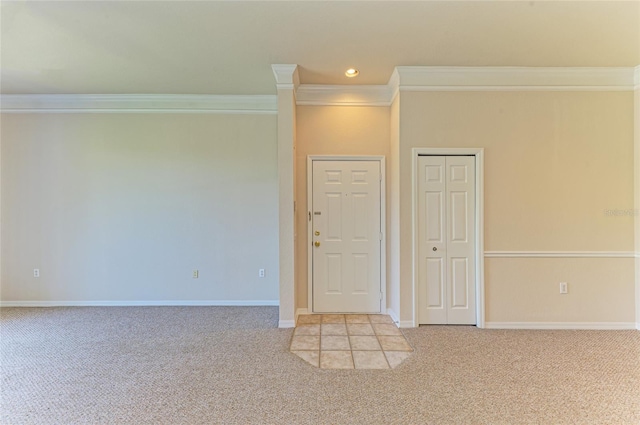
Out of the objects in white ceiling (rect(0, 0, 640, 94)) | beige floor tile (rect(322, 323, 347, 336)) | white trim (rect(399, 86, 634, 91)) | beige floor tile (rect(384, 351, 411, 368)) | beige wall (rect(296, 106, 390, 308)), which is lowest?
beige floor tile (rect(322, 323, 347, 336))

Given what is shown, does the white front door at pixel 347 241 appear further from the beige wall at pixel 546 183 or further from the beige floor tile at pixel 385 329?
the beige wall at pixel 546 183

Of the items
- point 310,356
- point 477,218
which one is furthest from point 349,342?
point 477,218

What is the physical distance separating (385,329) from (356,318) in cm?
44

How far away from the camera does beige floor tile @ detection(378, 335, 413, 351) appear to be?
284 cm

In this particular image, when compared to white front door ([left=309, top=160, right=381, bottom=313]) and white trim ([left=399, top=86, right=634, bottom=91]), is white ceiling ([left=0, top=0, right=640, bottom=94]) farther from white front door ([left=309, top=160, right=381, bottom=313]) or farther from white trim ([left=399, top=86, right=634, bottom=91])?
white front door ([left=309, top=160, right=381, bottom=313])

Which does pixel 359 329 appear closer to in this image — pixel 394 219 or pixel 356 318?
pixel 356 318

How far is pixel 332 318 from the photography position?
11.9ft

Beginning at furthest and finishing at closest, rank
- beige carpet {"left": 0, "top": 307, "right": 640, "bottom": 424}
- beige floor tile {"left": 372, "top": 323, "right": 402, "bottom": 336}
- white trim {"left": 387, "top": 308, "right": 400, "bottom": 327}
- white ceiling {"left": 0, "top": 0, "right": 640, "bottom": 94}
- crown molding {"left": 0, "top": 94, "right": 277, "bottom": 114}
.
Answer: crown molding {"left": 0, "top": 94, "right": 277, "bottom": 114} < white trim {"left": 387, "top": 308, "right": 400, "bottom": 327} < beige floor tile {"left": 372, "top": 323, "right": 402, "bottom": 336} < white ceiling {"left": 0, "top": 0, "right": 640, "bottom": 94} < beige carpet {"left": 0, "top": 307, "right": 640, "bottom": 424}

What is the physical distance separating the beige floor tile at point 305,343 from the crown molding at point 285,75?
2688mm

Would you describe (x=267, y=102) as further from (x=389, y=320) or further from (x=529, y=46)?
(x=389, y=320)

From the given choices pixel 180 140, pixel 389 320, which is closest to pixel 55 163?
pixel 180 140

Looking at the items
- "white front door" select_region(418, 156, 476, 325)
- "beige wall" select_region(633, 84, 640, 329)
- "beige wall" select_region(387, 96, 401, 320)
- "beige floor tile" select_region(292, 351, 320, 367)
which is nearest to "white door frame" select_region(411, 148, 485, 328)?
"white front door" select_region(418, 156, 476, 325)

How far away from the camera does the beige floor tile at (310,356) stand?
→ 258 cm

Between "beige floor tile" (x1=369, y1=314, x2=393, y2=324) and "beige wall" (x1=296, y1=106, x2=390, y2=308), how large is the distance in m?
0.92
